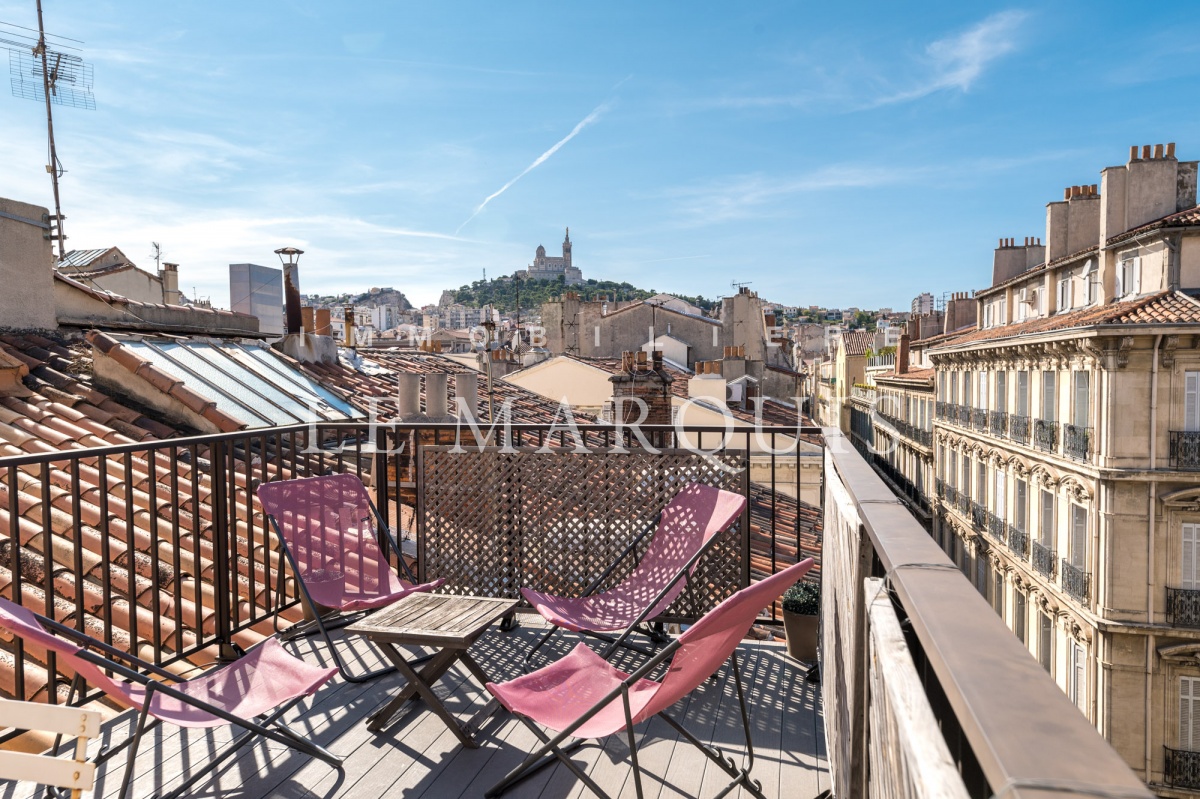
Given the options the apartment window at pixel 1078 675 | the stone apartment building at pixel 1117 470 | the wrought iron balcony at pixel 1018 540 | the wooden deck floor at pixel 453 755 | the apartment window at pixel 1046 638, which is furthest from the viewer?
the wrought iron balcony at pixel 1018 540

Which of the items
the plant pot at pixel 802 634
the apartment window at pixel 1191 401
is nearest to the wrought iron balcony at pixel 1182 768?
the apartment window at pixel 1191 401

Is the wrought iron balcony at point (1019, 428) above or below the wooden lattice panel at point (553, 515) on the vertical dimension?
below

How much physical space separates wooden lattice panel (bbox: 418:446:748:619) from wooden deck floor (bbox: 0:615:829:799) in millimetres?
760

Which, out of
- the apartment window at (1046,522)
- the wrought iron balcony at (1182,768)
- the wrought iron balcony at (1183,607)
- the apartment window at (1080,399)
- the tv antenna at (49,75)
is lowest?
the wrought iron balcony at (1182,768)

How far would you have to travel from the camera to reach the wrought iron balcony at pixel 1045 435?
53.0 feet

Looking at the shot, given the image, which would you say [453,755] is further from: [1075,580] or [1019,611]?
[1019,611]

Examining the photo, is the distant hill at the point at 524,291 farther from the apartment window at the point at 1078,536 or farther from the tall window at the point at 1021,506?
the apartment window at the point at 1078,536

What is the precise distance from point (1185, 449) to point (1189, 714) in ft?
15.7

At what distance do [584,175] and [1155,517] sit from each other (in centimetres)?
3676

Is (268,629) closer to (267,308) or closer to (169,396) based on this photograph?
(169,396)

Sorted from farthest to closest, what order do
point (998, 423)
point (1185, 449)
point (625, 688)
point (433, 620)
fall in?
point (998, 423) → point (1185, 449) → point (433, 620) → point (625, 688)

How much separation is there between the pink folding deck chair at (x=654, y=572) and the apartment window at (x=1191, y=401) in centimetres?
1360

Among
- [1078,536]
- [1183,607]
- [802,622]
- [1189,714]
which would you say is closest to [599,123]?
[1078,536]

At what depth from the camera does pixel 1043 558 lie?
16391 mm
